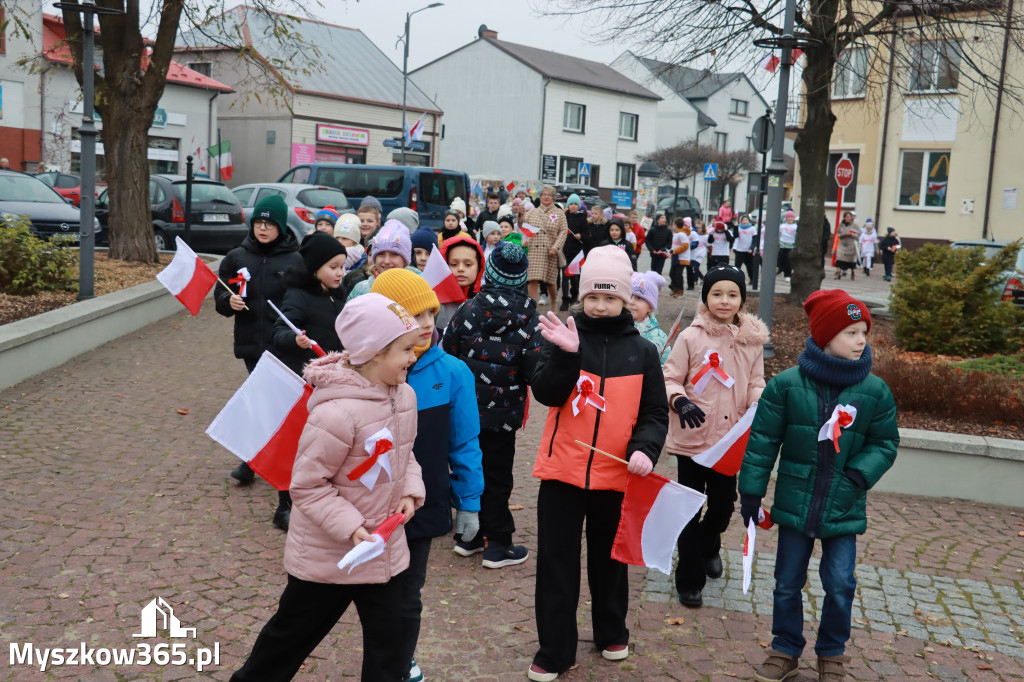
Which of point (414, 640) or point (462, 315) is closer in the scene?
point (414, 640)

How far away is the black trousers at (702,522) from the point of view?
197 inches

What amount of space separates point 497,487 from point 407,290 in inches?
81.3

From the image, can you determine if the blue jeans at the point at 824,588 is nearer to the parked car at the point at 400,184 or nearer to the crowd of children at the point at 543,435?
the crowd of children at the point at 543,435

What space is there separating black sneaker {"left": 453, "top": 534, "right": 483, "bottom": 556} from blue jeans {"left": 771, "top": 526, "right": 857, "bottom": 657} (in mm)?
1889

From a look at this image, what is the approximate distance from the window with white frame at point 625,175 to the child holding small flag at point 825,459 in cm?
5720

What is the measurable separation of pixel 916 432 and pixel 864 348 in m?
3.44

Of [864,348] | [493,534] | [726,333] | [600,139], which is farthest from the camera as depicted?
[600,139]

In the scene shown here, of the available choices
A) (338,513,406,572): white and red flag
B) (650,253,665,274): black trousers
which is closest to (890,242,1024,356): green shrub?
(338,513,406,572): white and red flag

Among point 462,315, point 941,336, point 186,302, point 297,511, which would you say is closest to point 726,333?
point 462,315

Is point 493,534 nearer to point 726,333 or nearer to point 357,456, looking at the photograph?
point 726,333

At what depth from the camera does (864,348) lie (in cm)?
422

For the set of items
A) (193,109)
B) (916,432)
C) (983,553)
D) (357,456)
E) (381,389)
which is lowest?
(983,553)

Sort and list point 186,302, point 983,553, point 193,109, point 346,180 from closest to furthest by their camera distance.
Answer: point 983,553 < point 186,302 < point 346,180 < point 193,109

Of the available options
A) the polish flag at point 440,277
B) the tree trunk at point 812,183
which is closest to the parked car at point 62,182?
the tree trunk at point 812,183
